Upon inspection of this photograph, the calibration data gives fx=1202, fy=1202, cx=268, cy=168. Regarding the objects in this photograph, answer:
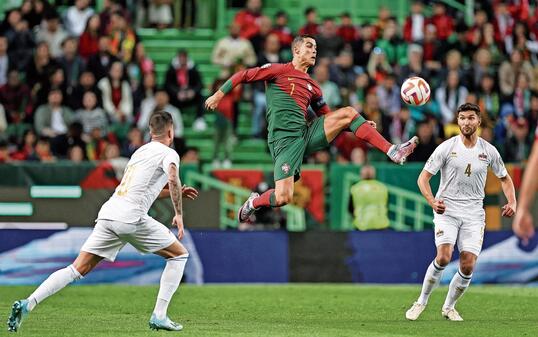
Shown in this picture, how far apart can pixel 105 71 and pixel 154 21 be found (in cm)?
337

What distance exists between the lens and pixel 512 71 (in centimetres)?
2505

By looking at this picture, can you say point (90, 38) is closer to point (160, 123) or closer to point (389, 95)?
point (389, 95)

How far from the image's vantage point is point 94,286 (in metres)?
18.4

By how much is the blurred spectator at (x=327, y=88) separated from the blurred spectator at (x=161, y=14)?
4.43 m

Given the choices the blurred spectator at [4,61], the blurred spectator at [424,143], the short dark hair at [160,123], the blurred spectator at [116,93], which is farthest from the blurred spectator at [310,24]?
the short dark hair at [160,123]

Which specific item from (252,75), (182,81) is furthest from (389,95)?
(252,75)

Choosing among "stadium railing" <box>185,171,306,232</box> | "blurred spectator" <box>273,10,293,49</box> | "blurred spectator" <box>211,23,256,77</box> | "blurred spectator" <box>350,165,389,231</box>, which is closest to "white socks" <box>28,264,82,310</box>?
"stadium railing" <box>185,171,306,232</box>

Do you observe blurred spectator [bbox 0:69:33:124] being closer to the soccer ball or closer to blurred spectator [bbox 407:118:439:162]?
blurred spectator [bbox 407:118:439:162]

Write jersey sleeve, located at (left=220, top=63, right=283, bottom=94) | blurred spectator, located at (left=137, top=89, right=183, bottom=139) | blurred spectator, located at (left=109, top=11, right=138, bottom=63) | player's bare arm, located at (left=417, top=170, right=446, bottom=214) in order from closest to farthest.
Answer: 1. player's bare arm, located at (left=417, top=170, right=446, bottom=214)
2. jersey sleeve, located at (left=220, top=63, right=283, bottom=94)
3. blurred spectator, located at (left=137, top=89, right=183, bottom=139)
4. blurred spectator, located at (left=109, top=11, right=138, bottom=63)

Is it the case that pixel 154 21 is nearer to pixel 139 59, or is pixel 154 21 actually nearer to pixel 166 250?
pixel 139 59

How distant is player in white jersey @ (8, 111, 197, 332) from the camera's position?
36.1ft

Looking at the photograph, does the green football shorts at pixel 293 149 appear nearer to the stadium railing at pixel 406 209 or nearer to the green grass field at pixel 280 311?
the green grass field at pixel 280 311

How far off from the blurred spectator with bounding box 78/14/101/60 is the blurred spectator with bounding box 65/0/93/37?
17.7 inches

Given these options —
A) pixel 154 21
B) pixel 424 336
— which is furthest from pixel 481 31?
pixel 424 336
